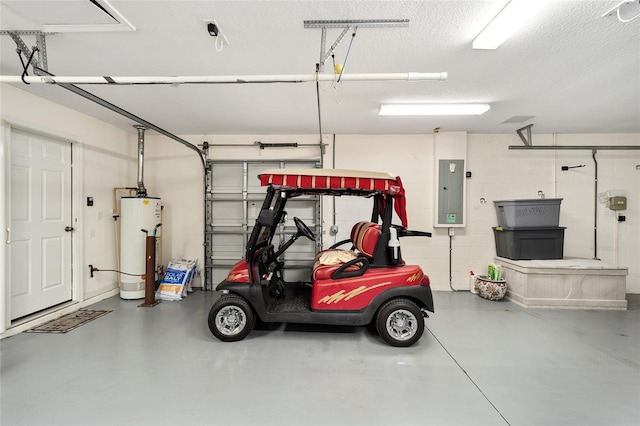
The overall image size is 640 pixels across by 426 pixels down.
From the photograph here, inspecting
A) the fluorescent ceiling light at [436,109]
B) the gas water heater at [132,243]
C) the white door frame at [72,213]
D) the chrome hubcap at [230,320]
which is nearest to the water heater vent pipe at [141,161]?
the gas water heater at [132,243]

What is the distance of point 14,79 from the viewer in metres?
2.23

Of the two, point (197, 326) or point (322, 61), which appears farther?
point (197, 326)

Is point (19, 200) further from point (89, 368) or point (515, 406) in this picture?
point (515, 406)

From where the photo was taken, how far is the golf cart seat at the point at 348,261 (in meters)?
2.84

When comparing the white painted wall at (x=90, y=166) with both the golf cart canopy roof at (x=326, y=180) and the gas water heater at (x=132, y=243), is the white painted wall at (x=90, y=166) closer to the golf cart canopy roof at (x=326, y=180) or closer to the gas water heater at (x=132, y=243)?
the gas water heater at (x=132, y=243)

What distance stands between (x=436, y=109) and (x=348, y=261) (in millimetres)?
2395

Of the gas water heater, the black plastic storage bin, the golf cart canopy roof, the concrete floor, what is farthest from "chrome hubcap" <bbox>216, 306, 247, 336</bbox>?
the black plastic storage bin

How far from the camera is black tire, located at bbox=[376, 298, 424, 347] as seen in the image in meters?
2.76

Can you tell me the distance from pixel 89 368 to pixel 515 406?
3.47 meters

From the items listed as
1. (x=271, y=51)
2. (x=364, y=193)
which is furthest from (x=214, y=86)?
(x=364, y=193)

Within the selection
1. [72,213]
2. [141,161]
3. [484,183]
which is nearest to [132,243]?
[72,213]

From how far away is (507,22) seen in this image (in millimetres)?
1946

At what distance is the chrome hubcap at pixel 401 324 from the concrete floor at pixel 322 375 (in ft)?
0.48

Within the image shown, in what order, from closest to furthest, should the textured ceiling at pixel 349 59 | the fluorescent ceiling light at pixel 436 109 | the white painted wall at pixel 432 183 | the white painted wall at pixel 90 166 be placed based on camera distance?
1. the textured ceiling at pixel 349 59
2. the white painted wall at pixel 90 166
3. the fluorescent ceiling light at pixel 436 109
4. the white painted wall at pixel 432 183
